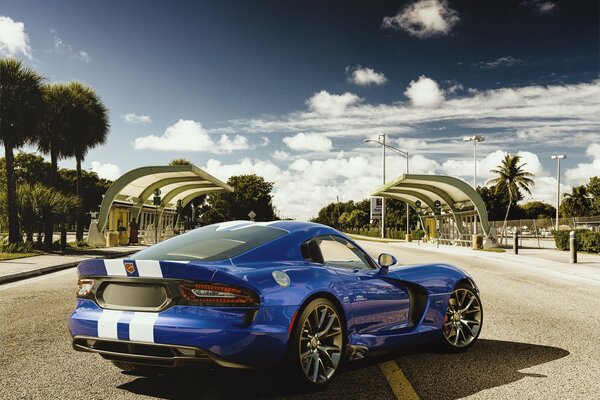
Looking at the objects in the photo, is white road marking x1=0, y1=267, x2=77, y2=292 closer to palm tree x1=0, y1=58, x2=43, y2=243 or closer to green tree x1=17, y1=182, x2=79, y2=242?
green tree x1=17, y1=182, x2=79, y2=242

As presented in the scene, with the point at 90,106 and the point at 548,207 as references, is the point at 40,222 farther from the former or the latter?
the point at 548,207

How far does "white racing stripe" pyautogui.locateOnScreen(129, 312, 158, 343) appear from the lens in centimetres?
404

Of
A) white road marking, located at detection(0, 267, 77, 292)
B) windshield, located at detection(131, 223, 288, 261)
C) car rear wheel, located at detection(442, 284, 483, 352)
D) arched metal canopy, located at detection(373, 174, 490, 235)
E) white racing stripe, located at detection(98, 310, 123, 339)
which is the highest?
arched metal canopy, located at detection(373, 174, 490, 235)

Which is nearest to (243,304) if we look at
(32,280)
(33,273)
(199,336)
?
(199,336)

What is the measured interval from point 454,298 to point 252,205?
93.7m

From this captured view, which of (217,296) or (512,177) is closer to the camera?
(217,296)

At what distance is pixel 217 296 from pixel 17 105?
89.3ft

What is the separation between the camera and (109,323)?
4238 millimetres

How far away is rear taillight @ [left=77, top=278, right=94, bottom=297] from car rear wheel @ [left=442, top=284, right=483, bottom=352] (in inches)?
134

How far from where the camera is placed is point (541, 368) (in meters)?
Result: 5.61

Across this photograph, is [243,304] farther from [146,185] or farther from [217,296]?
[146,185]

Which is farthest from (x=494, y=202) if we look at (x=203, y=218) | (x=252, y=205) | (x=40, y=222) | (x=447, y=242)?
(x=40, y=222)

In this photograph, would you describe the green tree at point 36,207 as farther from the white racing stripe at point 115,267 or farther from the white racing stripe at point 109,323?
the white racing stripe at point 109,323

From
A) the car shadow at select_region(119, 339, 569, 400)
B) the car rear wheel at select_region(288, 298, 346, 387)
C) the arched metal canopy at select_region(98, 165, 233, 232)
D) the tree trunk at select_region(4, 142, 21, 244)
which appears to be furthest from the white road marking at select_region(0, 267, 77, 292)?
the arched metal canopy at select_region(98, 165, 233, 232)
